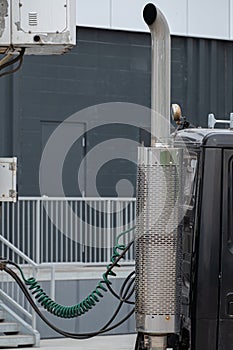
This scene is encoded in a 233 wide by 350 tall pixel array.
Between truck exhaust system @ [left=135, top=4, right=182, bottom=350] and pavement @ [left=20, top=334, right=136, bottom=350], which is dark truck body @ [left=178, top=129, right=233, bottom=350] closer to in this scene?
truck exhaust system @ [left=135, top=4, right=182, bottom=350]

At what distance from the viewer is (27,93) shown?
735 inches

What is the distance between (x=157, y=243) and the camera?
601cm

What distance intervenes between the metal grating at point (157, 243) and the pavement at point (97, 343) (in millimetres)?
7567

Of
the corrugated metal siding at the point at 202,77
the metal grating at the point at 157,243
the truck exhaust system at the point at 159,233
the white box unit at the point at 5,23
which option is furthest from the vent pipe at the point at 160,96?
the corrugated metal siding at the point at 202,77

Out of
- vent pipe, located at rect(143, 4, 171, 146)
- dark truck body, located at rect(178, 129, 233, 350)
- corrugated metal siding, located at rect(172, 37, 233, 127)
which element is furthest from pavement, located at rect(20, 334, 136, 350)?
vent pipe, located at rect(143, 4, 171, 146)

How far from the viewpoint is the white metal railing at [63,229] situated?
51.8 feet

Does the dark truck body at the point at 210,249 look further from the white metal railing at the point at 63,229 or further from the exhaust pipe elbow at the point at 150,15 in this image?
the white metal railing at the point at 63,229

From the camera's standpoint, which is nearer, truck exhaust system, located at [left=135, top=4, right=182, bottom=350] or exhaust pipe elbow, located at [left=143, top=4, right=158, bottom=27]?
truck exhaust system, located at [left=135, top=4, right=182, bottom=350]

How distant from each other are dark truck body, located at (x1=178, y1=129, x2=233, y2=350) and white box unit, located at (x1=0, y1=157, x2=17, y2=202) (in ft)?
3.94

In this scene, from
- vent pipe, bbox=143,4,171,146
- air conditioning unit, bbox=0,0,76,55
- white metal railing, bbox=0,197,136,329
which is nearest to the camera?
air conditioning unit, bbox=0,0,76,55

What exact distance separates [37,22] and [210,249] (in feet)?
5.96

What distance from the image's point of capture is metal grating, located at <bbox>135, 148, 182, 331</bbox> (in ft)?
19.7

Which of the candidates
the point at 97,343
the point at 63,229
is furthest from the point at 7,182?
the point at 63,229

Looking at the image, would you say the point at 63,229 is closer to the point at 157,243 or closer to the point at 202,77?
the point at 202,77
